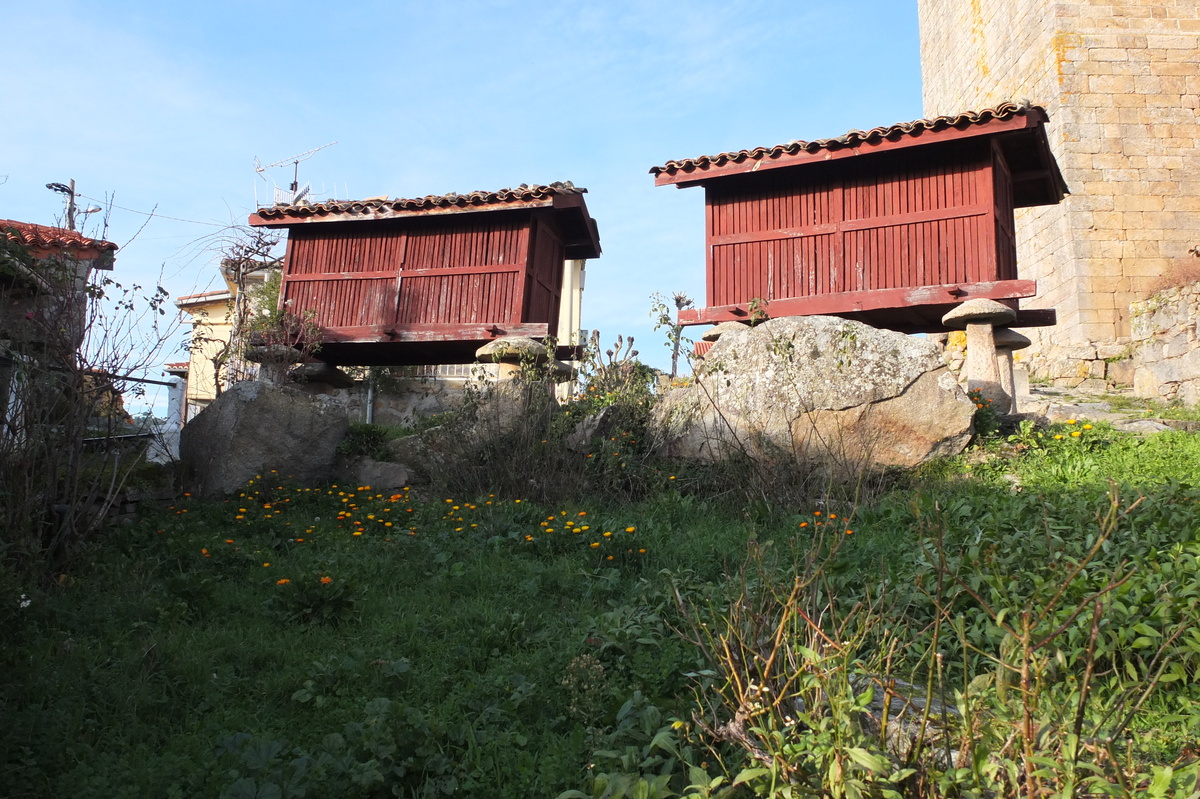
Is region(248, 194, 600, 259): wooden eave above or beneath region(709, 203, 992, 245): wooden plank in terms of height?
above

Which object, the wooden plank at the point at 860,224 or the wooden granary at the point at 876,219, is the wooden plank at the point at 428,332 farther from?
the wooden plank at the point at 860,224

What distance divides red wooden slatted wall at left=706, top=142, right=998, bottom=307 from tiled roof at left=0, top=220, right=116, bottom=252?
6527 millimetres

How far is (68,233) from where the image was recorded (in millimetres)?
8164

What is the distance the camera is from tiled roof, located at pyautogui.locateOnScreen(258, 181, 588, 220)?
10180mm

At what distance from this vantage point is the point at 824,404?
272 inches

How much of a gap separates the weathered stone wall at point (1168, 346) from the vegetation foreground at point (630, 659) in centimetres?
597

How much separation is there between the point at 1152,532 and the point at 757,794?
276 centimetres

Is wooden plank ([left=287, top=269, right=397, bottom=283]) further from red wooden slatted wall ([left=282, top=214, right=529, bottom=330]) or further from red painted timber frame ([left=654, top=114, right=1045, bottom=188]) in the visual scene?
red painted timber frame ([left=654, top=114, right=1045, bottom=188])

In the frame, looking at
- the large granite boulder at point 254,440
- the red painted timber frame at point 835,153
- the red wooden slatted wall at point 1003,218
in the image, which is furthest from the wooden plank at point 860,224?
the large granite boulder at point 254,440

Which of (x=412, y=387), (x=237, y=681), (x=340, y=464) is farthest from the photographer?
(x=412, y=387)

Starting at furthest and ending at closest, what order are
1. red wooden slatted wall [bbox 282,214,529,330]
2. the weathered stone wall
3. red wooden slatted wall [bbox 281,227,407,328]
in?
1. red wooden slatted wall [bbox 281,227,407,328]
2. red wooden slatted wall [bbox 282,214,529,330]
3. the weathered stone wall

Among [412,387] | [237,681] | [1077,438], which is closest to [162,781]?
[237,681]

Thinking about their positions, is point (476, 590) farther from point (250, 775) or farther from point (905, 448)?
point (905, 448)

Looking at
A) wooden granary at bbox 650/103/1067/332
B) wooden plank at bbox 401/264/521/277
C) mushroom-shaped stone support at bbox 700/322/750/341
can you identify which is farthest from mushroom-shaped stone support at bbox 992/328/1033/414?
wooden plank at bbox 401/264/521/277
